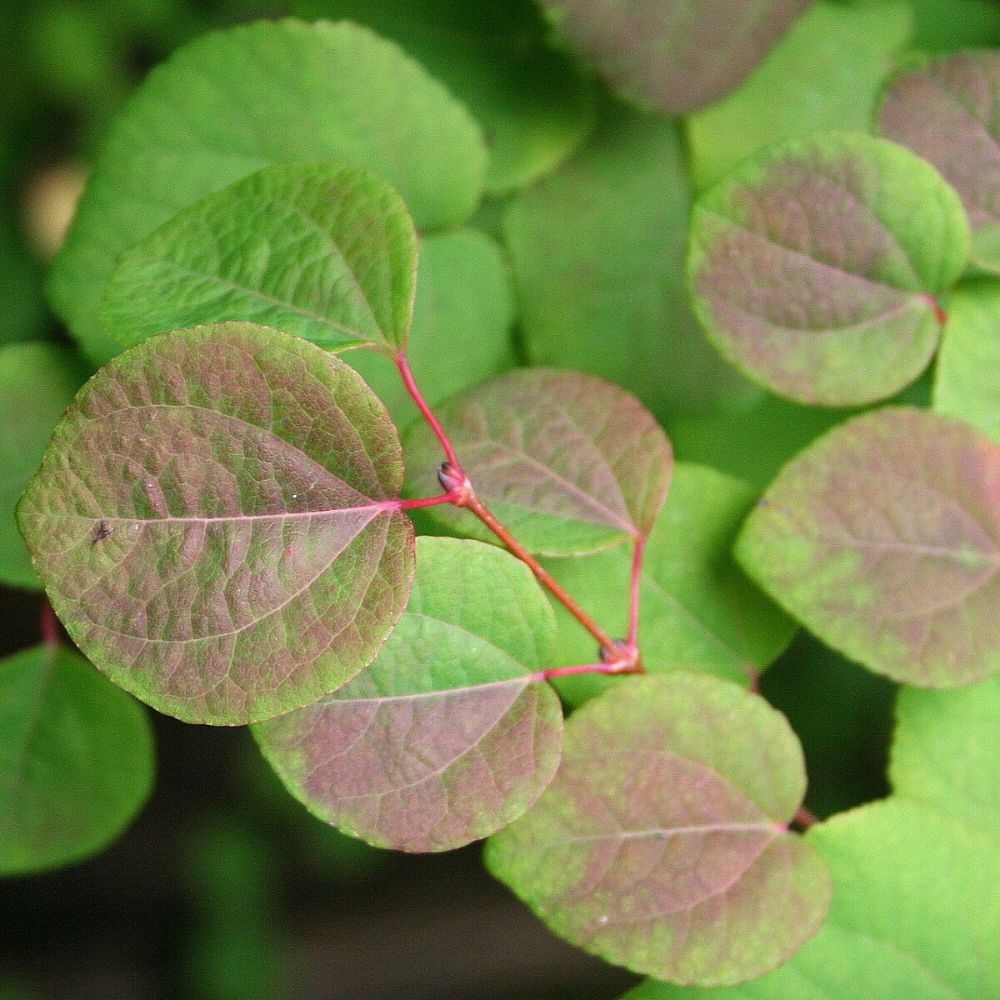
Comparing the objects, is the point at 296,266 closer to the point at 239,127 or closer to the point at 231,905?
the point at 239,127

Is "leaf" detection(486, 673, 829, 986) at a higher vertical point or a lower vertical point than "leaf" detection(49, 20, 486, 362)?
lower

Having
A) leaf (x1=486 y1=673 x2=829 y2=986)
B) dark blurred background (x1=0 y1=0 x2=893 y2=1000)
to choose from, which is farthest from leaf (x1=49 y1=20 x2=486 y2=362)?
dark blurred background (x1=0 y1=0 x2=893 y2=1000)

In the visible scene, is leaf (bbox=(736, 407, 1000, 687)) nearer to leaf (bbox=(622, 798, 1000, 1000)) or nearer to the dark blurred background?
leaf (bbox=(622, 798, 1000, 1000))

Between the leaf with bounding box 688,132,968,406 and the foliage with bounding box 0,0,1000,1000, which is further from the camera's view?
the leaf with bounding box 688,132,968,406

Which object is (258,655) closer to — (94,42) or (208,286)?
(208,286)

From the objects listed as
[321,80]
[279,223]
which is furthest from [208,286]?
[321,80]

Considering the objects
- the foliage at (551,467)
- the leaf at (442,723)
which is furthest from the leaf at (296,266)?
the leaf at (442,723)

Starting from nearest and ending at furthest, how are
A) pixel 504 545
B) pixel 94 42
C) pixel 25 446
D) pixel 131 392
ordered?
pixel 131 392 → pixel 504 545 → pixel 25 446 → pixel 94 42

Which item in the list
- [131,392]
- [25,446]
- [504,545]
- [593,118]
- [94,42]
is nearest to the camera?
[131,392]
